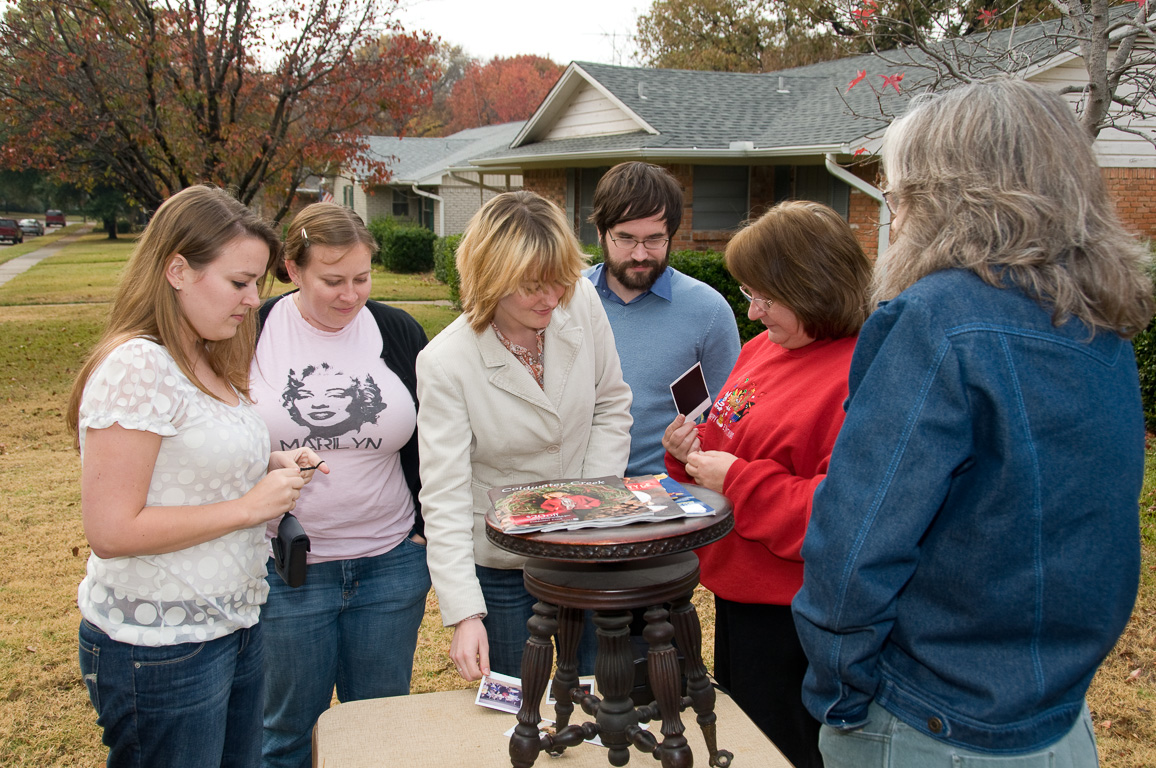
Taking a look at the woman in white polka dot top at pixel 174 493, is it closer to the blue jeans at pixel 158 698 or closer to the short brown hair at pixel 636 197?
the blue jeans at pixel 158 698

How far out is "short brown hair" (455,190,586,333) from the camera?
79.0 inches

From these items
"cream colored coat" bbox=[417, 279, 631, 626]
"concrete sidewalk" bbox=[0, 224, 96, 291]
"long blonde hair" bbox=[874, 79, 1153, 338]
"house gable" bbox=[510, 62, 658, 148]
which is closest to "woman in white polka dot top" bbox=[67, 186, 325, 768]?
"cream colored coat" bbox=[417, 279, 631, 626]

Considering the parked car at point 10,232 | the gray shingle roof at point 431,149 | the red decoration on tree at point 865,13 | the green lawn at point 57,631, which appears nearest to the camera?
the green lawn at point 57,631

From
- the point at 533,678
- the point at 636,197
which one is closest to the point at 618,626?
the point at 533,678

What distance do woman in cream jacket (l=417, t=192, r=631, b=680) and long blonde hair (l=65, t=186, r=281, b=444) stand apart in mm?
555

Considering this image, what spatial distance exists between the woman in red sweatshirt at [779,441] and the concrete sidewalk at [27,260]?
27278mm

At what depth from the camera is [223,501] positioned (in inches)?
78.7

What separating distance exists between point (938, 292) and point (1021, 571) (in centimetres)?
43

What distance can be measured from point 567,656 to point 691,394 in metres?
0.83

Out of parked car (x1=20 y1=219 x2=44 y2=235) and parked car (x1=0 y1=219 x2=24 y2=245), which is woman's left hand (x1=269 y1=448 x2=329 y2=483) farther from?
parked car (x1=20 y1=219 x2=44 y2=235)

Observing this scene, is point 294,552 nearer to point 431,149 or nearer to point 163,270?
point 163,270

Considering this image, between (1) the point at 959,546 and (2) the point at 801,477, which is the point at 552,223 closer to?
(2) the point at 801,477

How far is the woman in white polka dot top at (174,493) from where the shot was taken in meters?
1.83

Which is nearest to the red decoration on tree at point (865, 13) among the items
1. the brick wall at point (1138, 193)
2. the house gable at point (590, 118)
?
the brick wall at point (1138, 193)
